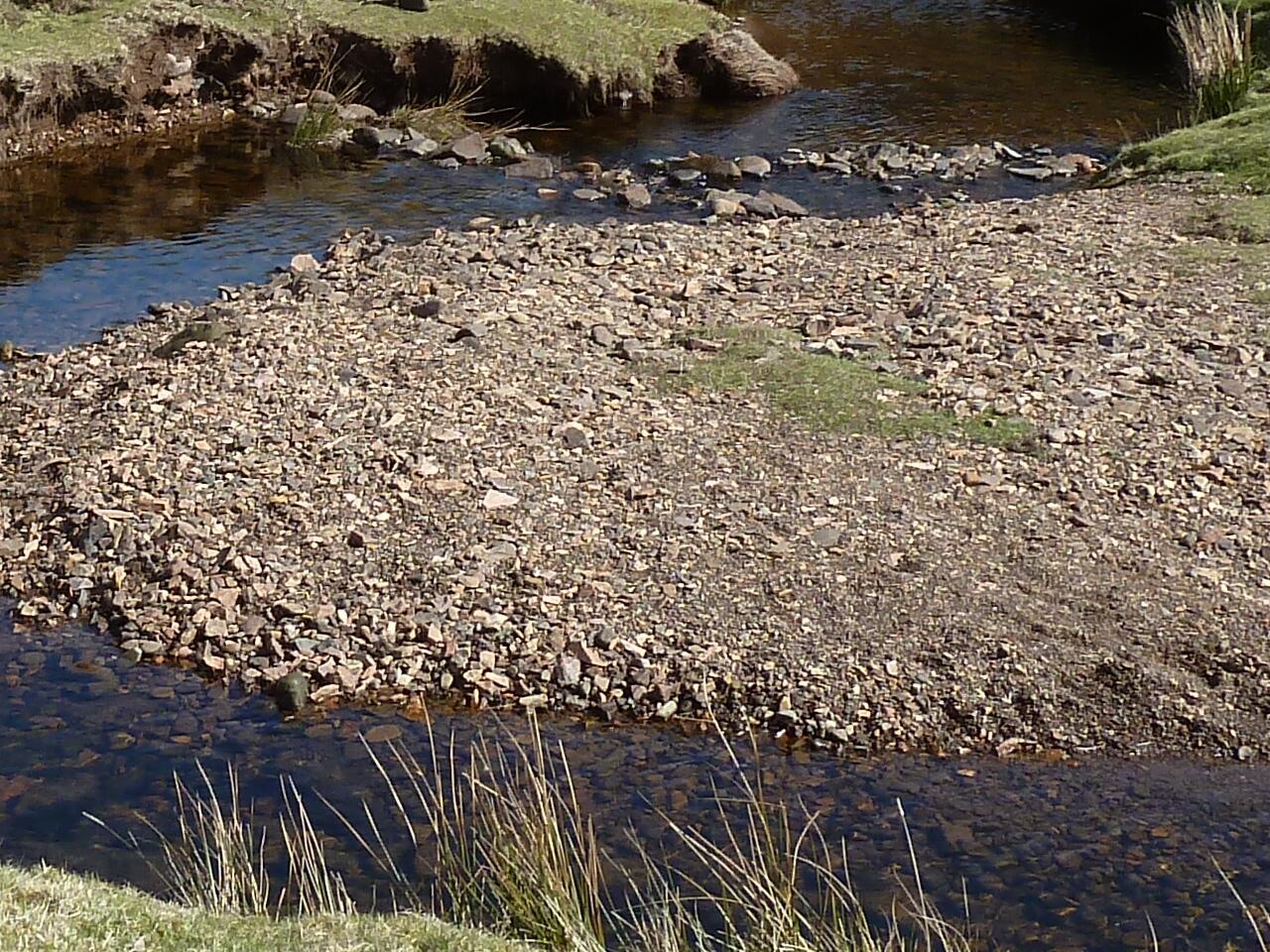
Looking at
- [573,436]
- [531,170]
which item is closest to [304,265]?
[531,170]

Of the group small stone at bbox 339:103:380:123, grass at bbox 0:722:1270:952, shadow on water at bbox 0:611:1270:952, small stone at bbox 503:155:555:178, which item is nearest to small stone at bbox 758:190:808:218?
small stone at bbox 503:155:555:178

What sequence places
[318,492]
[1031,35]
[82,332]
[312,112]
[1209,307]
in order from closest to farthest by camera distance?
[318,492] < [1209,307] < [82,332] < [312,112] < [1031,35]

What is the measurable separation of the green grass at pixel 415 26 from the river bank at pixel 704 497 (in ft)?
27.4

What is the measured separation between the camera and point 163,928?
18.7 ft

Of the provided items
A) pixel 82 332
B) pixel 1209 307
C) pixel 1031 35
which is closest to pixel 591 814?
pixel 1209 307

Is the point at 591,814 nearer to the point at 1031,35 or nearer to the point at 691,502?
the point at 691,502

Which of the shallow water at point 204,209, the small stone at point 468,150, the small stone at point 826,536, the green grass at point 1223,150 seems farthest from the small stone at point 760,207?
the small stone at point 826,536

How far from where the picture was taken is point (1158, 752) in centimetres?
816

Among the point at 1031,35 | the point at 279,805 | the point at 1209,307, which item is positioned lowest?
the point at 279,805

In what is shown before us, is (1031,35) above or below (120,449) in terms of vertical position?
above

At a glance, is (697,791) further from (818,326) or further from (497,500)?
(818,326)

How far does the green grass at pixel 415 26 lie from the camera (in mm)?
20922

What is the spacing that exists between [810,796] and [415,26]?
18.0 m

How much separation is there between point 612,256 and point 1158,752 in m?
8.51
